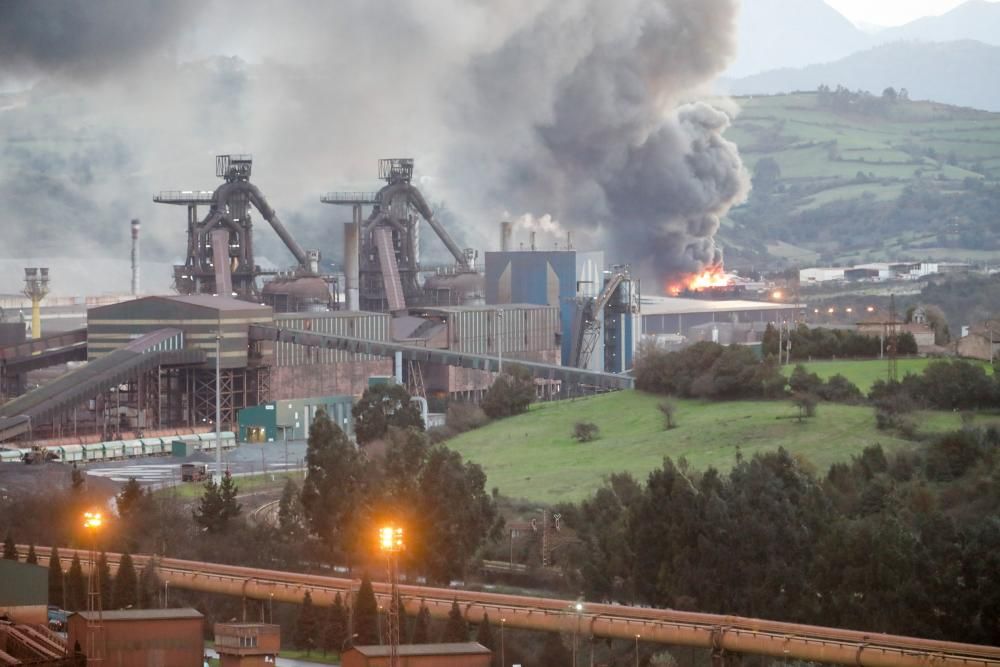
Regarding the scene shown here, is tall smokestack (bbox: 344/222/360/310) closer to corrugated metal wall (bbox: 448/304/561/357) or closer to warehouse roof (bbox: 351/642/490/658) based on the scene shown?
corrugated metal wall (bbox: 448/304/561/357)

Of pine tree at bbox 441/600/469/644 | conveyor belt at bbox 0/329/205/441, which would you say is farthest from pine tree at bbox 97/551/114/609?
conveyor belt at bbox 0/329/205/441

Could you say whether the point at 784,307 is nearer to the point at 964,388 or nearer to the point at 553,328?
the point at 553,328

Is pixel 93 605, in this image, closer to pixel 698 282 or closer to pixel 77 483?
pixel 77 483

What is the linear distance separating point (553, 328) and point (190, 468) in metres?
34.2

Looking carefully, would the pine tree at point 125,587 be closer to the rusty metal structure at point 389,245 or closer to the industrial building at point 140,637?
the industrial building at point 140,637

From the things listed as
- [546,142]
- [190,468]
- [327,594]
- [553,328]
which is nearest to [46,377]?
[553,328]

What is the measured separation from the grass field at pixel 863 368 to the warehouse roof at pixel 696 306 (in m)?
35.3

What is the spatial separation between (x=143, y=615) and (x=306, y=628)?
158 inches

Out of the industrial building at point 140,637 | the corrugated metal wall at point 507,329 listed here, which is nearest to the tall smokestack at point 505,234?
the corrugated metal wall at point 507,329

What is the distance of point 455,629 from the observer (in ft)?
126

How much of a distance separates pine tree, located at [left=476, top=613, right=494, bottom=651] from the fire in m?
81.0

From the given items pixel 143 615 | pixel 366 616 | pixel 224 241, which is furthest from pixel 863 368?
pixel 143 615

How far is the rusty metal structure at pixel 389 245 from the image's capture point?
337 ft

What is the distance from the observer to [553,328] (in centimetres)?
9531
